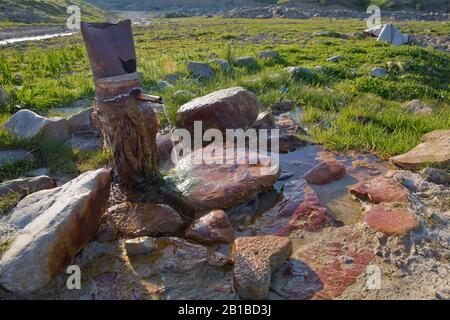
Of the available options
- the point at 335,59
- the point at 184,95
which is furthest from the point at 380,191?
the point at 335,59

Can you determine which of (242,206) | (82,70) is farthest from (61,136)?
(82,70)

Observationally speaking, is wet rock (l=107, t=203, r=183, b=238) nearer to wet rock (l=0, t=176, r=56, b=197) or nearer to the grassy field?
wet rock (l=0, t=176, r=56, b=197)

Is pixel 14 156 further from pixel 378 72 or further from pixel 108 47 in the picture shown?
pixel 378 72

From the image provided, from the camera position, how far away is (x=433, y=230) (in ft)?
10.2

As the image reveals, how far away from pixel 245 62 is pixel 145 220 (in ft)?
20.0

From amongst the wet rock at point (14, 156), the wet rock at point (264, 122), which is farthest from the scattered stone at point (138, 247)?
the wet rock at point (264, 122)

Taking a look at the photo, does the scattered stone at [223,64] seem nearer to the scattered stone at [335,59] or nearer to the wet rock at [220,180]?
the scattered stone at [335,59]

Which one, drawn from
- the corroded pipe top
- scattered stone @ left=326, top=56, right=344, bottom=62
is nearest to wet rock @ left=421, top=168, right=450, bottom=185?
the corroded pipe top

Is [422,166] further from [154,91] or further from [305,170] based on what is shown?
[154,91]

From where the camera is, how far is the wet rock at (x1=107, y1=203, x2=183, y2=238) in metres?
3.18

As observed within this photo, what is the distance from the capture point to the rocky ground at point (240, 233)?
8.64 feet

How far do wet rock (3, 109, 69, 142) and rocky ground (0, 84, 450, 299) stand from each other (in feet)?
3.78

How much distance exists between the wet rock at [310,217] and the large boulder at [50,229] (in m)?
1.40
